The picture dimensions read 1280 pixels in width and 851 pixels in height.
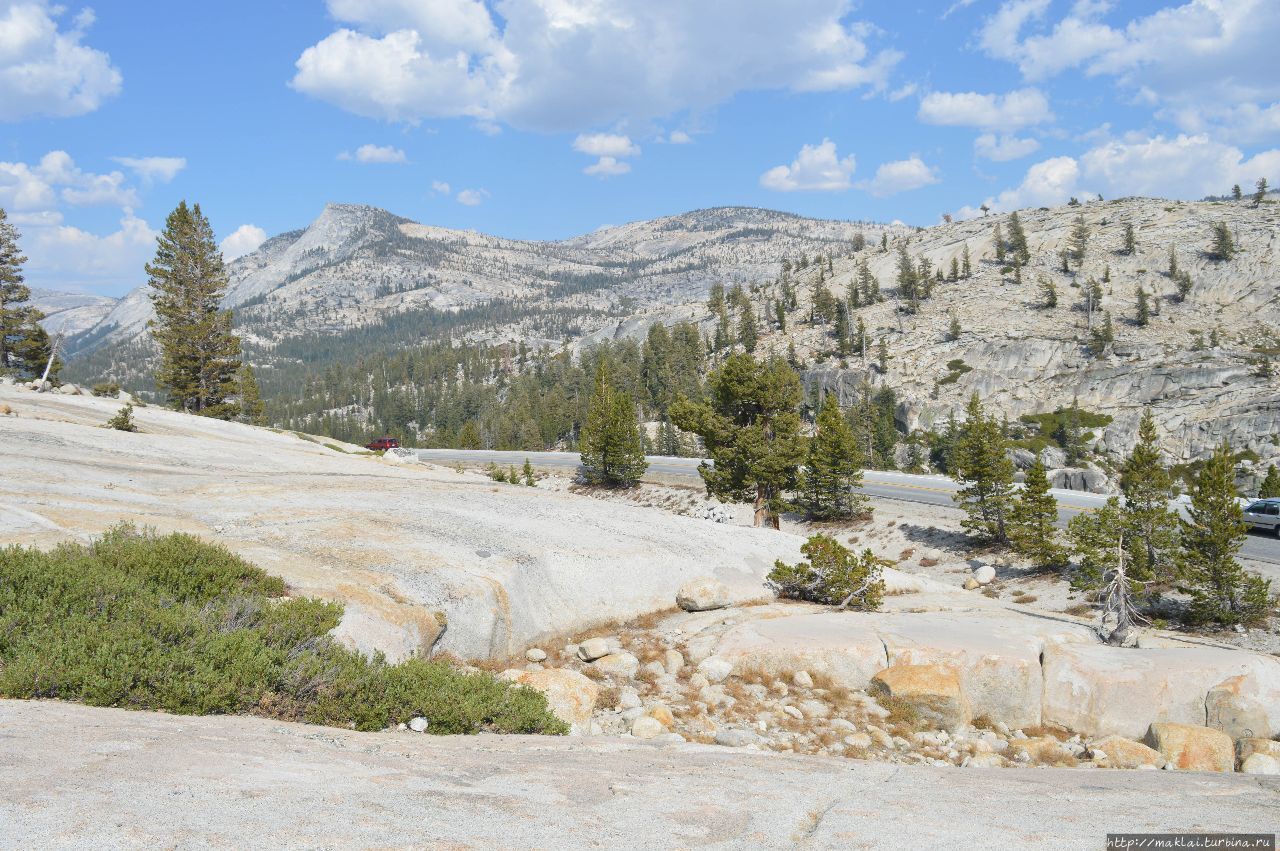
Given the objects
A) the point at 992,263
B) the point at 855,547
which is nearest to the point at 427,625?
the point at 855,547

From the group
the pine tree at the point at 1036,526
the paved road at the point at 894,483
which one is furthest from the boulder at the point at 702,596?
the paved road at the point at 894,483

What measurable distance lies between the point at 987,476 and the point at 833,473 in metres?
11.2

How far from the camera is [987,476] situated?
38031 millimetres

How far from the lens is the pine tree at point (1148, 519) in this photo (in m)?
26.5

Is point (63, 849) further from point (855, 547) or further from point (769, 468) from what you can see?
point (855, 547)

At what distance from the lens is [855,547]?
4469 centimetres

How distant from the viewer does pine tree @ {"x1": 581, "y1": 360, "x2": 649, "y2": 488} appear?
65562 mm

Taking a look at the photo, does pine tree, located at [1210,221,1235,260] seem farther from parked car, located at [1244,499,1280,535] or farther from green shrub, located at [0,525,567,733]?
green shrub, located at [0,525,567,733]

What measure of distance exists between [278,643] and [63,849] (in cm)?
558

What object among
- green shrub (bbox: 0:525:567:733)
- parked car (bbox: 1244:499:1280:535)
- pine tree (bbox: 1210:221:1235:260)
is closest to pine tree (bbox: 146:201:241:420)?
green shrub (bbox: 0:525:567:733)

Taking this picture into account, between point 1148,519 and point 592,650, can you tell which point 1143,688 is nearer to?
point 592,650

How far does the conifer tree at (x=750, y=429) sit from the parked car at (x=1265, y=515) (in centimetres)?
2276

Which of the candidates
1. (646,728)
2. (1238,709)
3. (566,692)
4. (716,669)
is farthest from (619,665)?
(1238,709)

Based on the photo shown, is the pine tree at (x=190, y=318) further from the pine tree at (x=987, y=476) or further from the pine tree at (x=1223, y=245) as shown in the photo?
the pine tree at (x=1223, y=245)
